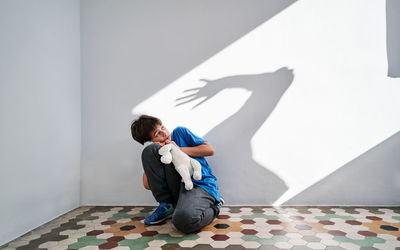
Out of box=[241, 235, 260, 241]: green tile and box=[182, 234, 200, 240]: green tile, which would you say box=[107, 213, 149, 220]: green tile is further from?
box=[241, 235, 260, 241]: green tile

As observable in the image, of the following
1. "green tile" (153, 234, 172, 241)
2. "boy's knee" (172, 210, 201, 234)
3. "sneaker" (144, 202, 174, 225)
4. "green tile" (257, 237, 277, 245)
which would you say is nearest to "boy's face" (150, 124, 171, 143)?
"sneaker" (144, 202, 174, 225)

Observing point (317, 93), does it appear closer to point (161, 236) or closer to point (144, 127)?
point (144, 127)

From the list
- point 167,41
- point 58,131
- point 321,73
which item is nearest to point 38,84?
point 58,131

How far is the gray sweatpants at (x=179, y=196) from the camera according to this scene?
1.93m

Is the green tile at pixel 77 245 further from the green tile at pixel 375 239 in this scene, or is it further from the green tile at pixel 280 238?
the green tile at pixel 375 239

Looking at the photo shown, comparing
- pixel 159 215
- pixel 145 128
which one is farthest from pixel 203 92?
pixel 159 215

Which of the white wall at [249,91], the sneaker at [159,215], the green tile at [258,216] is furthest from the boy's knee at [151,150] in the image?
the green tile at [258,216]

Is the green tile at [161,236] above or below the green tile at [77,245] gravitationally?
below

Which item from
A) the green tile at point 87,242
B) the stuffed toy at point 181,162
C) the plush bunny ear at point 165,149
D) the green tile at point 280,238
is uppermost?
the plush bunny ear at point 165,149

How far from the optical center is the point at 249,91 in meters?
2.73

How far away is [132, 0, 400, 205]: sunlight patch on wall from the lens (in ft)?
8.74

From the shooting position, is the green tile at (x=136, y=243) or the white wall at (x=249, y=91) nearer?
the green tile at (x=136, y=243)

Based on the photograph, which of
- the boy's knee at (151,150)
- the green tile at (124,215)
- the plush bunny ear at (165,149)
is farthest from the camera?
the green tile at (124,215)

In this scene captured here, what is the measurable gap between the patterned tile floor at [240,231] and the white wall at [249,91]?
303mm
